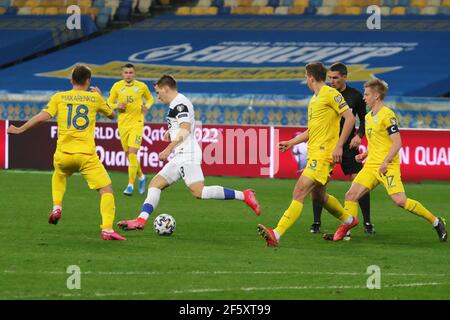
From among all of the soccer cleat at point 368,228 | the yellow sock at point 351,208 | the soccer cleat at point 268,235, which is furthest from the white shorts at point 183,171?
the soccer cleat at point 368,228

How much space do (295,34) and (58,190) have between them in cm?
1954

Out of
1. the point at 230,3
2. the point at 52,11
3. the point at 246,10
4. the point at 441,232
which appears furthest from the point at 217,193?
the point at 52,11

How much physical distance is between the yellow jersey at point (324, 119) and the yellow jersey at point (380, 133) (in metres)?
0.55

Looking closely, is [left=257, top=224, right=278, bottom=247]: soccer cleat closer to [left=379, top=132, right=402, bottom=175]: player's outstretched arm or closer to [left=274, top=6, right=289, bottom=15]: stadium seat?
[left=379, top=132, right=402, bottom=175]: player's outstretched arm

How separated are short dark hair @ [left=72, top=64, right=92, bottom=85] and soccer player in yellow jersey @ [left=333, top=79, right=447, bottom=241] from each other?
127 inches

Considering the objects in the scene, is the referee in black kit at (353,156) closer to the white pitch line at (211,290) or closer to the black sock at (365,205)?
the black sock at (365,205)

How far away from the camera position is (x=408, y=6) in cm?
3403

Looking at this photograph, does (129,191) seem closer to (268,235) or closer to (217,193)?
(217,193)

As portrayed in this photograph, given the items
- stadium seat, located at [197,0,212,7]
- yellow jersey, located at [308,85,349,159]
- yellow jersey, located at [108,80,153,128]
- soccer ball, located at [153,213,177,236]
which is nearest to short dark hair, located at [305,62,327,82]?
yellow jersey, located at [308,85,349,159]

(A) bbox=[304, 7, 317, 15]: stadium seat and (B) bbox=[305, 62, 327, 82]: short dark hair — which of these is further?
(A) bbox=[304, 7, 317, 15]: stadium seat

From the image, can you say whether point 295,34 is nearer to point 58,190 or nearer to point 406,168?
point 406,168

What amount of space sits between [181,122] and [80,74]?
139cm

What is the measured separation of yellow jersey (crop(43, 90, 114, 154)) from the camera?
Result: 14500mm

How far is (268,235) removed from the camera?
544 inches
